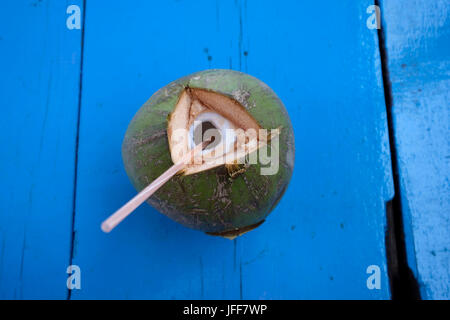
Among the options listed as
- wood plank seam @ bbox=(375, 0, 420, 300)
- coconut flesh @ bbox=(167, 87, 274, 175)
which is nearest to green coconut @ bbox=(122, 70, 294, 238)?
coconut flesh @ bbox=(167, 87, 274, 175)

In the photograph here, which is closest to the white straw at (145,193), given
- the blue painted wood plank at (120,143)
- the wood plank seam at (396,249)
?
the blue painted wood plank at (120,143)

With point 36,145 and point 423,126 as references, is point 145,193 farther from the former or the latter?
point 423,126

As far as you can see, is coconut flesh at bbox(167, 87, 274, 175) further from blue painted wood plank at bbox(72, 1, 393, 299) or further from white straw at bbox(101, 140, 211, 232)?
blue painted wood plank at bbox(72, 1, 393, 299)

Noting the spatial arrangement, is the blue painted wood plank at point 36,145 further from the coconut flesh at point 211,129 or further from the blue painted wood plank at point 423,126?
the blue painted wood plank at point 423,126

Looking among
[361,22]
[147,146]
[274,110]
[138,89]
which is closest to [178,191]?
[147,146]

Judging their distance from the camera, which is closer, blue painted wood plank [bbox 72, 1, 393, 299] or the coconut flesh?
the coconut flesh
